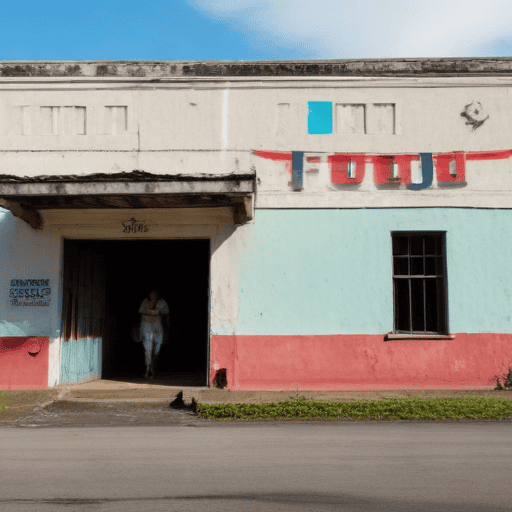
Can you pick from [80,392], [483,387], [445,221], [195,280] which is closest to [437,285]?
[445,221]

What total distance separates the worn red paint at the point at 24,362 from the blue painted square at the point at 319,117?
6.24m

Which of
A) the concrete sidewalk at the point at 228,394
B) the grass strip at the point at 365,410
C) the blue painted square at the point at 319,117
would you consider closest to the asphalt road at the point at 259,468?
the grass strip at the point at 365,410

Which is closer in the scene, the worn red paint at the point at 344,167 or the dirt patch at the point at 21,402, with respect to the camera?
the dirt patch at the point at 21,402

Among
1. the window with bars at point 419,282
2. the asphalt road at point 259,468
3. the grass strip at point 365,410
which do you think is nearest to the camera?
the asphalt road at point 259,468

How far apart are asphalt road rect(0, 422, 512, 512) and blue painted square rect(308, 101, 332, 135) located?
18.3 feet

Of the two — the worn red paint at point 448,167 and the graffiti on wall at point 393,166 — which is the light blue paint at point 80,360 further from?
the worn red paint at point 448,167

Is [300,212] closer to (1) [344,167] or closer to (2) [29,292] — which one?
(1) [344,167]

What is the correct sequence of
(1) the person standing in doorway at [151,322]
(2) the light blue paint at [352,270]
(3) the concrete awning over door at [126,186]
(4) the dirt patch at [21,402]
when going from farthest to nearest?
1. (1) the person standing in doorway at [151,322]
2. (2) the light blue paint at [352,270]
3. (3) the concrete awning over door at [126,186]
4. (4) the dirt patch at [21,402]

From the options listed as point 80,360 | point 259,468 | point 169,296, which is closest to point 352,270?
point 80,360

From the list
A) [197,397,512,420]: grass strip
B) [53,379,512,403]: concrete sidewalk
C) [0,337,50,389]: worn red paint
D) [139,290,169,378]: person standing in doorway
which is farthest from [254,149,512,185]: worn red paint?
[0,337,50,389]: worn red paint

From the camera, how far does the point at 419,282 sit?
10805mm

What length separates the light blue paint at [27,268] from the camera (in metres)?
10.5

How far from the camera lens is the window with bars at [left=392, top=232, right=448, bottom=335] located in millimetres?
10711

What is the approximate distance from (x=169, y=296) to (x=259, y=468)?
38.0 feet
